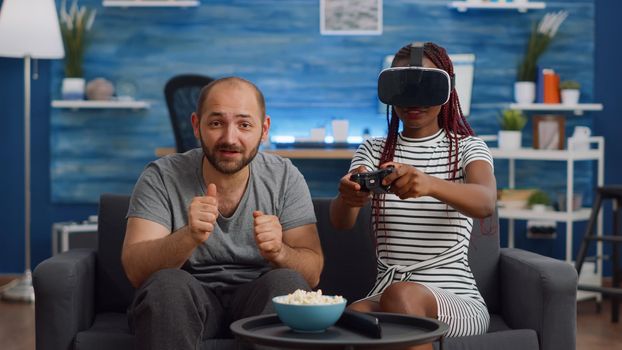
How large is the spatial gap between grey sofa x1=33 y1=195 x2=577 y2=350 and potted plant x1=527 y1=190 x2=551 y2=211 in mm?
2253

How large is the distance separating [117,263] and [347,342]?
1.26 m

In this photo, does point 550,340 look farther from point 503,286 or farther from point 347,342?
point 347,342

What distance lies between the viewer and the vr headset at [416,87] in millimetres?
2416

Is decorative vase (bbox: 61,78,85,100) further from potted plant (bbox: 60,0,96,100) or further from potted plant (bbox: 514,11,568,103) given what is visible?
potted plant (bbox: 514,11,568,103)

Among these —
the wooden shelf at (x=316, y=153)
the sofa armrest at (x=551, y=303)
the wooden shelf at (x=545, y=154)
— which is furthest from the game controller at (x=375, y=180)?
the wooden shelf at (x=545, y=154)

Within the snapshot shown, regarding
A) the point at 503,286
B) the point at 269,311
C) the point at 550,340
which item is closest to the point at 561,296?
the point at 550,340

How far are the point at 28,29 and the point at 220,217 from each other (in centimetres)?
318

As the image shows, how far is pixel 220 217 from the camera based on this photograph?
254 cm

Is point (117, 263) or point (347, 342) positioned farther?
point (117, 263)

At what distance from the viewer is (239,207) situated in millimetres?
2553

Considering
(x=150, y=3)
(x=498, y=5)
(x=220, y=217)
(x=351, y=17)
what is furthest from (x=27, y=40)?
(x=220, y=217)

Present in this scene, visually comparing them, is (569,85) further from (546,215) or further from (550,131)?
(546,215)

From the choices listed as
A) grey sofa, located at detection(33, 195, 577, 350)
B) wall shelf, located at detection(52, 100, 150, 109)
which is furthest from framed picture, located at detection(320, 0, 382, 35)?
grey sofa, located at detection(33, 195, 577, 350)

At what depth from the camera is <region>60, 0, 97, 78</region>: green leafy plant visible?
18.5 ft
